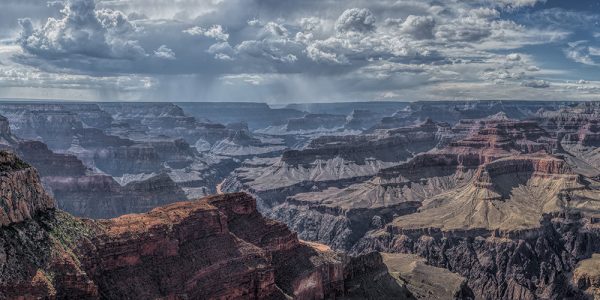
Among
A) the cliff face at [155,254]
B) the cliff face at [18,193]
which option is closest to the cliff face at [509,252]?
the cliff face at [155,254]

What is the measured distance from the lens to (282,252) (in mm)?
106562

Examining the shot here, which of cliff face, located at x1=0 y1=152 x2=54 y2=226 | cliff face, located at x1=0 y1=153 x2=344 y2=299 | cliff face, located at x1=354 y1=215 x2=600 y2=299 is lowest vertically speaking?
cliff face, located at x1=354 y1=215 x2=600 y2=299

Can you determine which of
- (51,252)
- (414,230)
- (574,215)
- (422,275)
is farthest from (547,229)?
(51,252)

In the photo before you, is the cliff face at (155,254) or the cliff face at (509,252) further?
the cliff face at (509,252)

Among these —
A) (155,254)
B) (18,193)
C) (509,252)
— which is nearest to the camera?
(18,193)

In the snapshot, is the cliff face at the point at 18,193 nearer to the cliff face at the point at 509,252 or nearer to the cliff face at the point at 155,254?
the cliff face at the point at 155,254

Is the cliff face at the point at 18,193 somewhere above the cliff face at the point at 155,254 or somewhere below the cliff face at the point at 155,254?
above

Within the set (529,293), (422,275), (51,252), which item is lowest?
(529,293)

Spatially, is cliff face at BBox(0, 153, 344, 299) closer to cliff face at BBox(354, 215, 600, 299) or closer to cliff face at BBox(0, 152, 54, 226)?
cliff face at BBox(0, 152, 54, 226)

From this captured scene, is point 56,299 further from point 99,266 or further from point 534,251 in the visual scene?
point 534,251

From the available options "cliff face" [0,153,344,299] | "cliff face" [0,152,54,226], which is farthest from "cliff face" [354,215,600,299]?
"cliff face" [0,152,54,226]

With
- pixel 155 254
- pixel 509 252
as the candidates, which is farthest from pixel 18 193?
pixel 509 252

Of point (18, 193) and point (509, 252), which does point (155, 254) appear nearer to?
point (18, 193)

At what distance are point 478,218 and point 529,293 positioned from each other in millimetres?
40497
